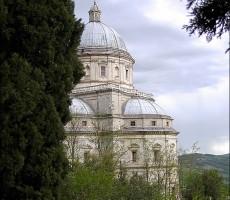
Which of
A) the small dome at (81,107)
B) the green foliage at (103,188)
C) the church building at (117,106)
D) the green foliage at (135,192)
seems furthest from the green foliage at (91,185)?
the small dome at (81,107)


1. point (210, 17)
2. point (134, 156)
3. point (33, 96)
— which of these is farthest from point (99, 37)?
point (210, 17)

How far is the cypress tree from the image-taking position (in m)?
12.4

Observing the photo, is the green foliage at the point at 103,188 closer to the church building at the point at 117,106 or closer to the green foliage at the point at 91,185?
the green foliage at the point at 91,185

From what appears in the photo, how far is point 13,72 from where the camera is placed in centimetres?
1261

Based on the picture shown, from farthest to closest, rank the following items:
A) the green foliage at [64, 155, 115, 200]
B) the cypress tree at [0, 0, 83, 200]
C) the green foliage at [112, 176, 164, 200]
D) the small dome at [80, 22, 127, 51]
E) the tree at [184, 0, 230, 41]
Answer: the small dome at [80, 22, 127, 51]
the green foliage at [112, 176, 164, 200]
the green foliage at [64, 155, 115, 200]
the cypress tree at [0, 0, 83, 200]
the tree at [184, 0, 230, 41]

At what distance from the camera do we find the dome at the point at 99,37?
50.4 meters

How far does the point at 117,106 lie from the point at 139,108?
1.98 metres

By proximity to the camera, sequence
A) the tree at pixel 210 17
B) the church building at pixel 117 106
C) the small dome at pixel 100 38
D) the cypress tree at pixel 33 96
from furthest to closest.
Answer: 1. the small dome at pixel 100 38
2. the church building at pixel 117 106
3. the cypress tree at pixel 33 96
4. the tree at pixel 210 17

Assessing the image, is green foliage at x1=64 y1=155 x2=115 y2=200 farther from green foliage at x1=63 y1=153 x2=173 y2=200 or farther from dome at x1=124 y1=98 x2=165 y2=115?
dome at x1=124 y1=98 x2=165 y2=115

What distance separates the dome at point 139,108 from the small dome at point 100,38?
5.31m

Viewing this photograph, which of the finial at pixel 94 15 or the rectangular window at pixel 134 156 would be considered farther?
the finial at pixel 94 15

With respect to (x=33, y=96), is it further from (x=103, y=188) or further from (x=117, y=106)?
(x=117, y=106)

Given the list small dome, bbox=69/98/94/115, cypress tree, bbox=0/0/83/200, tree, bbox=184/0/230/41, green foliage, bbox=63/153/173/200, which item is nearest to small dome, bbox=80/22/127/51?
small dome, bbox=69/98/94/115

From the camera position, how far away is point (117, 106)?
4753 cm
